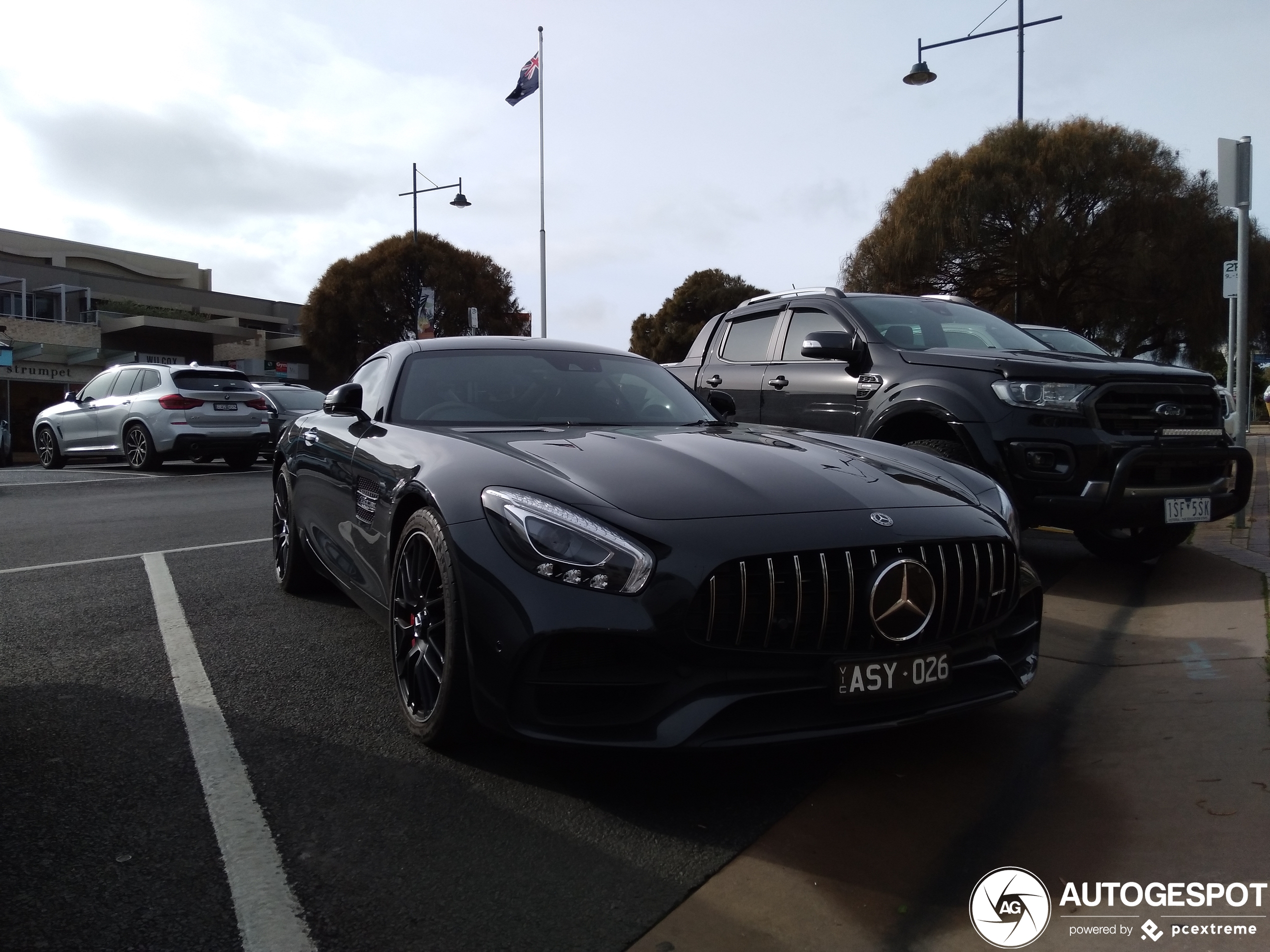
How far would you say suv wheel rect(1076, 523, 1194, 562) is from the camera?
611 cm

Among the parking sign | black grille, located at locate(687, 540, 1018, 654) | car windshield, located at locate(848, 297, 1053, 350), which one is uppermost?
the parking sign

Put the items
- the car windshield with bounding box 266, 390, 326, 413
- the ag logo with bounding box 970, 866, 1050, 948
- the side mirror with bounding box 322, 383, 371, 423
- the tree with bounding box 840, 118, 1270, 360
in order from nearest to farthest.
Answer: the ag logo with bounding box 970, 866, 1050, 948, the side mirror with bounding box 322, 383, 371, 423, the car windshield with bounding box 266, 390, 326, 413, the tree with bounding box 840, 118, 1270, 360

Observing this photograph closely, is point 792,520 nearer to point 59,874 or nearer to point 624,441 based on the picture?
point 624,441

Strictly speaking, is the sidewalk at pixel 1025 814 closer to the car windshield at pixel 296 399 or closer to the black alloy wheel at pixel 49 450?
the car windshield at pixel 296 399

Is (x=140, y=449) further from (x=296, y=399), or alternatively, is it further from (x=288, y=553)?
(x=288, y=553)

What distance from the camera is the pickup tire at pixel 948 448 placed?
567cm

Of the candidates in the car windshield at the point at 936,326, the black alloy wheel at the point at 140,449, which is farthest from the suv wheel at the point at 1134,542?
the black alloy wheel at the point at 140,449

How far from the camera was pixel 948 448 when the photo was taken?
5.77 m

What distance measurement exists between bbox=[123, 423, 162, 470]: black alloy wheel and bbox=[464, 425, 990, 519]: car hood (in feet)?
42.2

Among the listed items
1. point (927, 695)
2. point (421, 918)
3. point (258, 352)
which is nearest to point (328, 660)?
point (421, 918)

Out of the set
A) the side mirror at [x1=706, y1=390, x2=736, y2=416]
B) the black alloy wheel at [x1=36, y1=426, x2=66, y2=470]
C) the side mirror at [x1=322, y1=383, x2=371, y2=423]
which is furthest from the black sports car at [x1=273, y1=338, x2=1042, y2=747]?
the black alloy wheel at [x1=36, y1=426, x2=66, y2=470]

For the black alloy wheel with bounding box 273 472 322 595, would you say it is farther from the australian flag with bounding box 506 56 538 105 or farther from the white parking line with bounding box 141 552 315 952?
the australian flag with bounding box 506 56 538 105

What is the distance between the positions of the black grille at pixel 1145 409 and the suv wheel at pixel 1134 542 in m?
0.69

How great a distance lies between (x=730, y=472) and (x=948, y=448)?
2.86 metres
